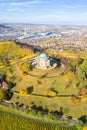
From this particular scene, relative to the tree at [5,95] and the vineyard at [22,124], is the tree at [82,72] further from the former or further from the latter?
the vineyard at [22,124]

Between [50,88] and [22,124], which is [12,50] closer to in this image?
[50,88]

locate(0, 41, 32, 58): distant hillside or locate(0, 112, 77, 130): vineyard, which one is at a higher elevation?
locate(0, 41, 32, 58): distant hillside

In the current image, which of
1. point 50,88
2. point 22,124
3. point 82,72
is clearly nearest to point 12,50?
point 50,88

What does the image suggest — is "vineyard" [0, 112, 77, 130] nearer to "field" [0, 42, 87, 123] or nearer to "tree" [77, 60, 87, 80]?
"field" [0, 42, 87, 123]

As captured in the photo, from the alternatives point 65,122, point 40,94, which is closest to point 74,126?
point 65,122

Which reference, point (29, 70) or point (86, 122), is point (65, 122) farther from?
point (29, 70)

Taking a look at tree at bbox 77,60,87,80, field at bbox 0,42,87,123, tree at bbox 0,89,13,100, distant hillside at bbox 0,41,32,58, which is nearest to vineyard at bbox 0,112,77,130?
field at bbox 0,42,87,123
